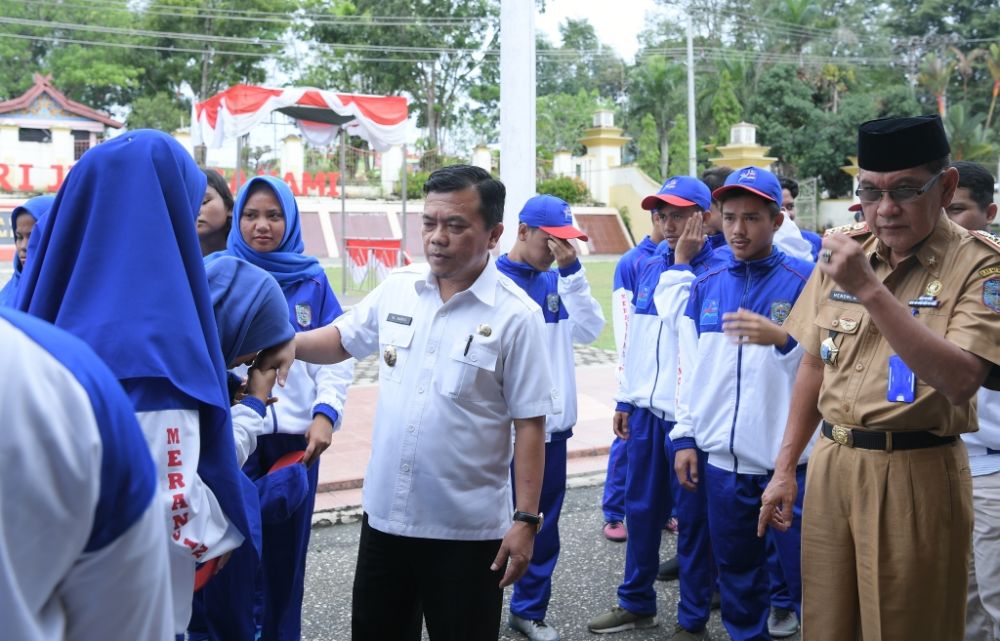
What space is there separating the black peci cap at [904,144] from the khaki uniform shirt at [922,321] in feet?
0.72

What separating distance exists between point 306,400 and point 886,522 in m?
2.16

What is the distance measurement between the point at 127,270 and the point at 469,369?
1.16 meters

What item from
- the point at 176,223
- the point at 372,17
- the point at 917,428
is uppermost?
the point at 372,17

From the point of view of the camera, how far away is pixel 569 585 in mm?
4594

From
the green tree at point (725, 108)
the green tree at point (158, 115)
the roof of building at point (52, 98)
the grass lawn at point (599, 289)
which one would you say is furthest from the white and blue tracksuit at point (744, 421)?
the green tree at point (725, 108)

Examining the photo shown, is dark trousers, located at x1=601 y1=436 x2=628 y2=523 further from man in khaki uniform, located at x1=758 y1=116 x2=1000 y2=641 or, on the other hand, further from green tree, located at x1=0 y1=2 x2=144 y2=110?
green tree, located at x1=0 y1=2 x2=144 y2=110

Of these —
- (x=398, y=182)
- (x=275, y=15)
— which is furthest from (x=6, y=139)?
(x=398, y=182)

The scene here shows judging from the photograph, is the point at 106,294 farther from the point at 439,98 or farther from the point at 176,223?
the point at 439,98

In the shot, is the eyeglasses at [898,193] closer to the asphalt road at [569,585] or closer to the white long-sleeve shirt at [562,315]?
the white long-sleeve shirt at [562,315]

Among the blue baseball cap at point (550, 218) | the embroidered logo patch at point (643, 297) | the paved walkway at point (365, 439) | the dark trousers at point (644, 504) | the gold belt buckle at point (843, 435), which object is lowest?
the paved walkway at point (365, 439)

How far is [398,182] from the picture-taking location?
105ft

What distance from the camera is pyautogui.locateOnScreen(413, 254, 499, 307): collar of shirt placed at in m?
2.82

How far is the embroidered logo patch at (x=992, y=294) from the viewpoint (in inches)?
95.9

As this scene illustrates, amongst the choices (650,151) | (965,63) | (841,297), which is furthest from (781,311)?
(965,63)
